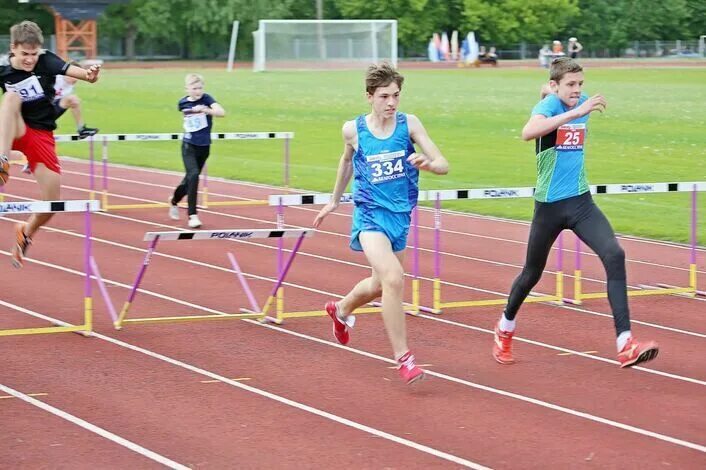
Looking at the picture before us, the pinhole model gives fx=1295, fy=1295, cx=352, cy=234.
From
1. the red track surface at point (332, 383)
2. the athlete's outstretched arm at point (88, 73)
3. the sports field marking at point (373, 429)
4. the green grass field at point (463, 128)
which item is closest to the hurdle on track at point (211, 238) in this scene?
the red track surface at point (332, 383)

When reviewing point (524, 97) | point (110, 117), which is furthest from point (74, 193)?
point (524, 97)

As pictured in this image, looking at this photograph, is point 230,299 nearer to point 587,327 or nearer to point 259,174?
point 587,327

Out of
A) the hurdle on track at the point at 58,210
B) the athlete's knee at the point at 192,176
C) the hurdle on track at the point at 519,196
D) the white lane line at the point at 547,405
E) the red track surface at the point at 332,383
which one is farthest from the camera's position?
A: the athlete's knee at the point at 192,176

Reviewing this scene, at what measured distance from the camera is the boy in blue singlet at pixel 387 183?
741cm

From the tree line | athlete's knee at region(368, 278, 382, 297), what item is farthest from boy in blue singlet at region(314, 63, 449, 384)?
the tree line

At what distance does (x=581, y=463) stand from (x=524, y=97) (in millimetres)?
36405

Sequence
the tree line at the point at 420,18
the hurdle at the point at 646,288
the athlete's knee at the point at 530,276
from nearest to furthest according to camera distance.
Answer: the athlete's knee at the point at 530,276 → the hurdle at the point at 646,288 → the tree line at the point at 420,18

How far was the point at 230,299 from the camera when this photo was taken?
34.4 feet

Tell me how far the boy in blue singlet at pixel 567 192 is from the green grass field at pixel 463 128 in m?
6.52

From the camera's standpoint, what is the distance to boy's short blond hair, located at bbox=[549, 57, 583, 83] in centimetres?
775

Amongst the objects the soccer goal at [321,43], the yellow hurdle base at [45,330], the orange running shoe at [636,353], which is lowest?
the yellow hurdle base at [45,330]

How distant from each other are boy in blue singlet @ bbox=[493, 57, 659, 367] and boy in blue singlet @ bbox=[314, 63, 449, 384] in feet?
2.54

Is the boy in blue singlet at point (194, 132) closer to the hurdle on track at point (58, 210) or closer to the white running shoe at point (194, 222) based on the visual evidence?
the white running shoe at point (194, 222)

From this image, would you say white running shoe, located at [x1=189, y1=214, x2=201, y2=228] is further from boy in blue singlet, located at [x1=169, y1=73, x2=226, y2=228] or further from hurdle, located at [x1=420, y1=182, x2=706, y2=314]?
hurdle, located at [x1=420, y1=182, x2=706, y2=314]
